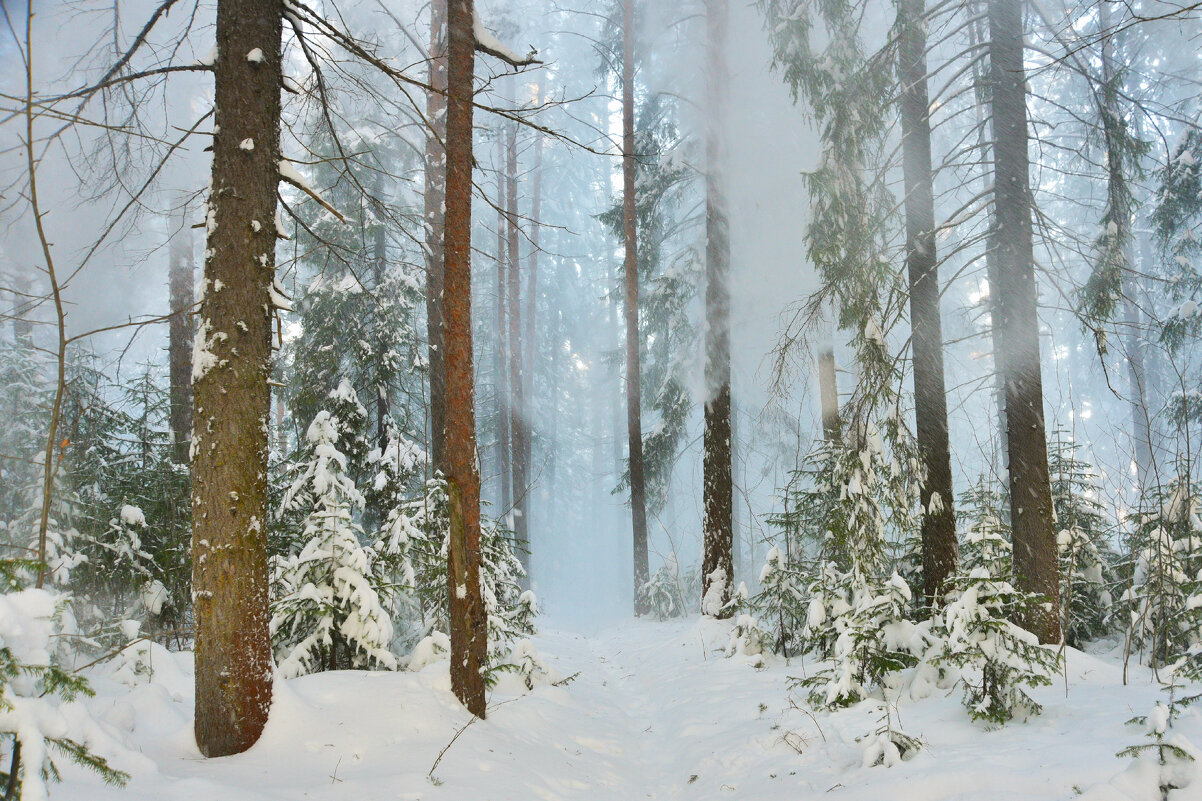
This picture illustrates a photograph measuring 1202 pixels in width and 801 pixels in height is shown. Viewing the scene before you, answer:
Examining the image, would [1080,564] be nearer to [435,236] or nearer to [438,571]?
[438,571]

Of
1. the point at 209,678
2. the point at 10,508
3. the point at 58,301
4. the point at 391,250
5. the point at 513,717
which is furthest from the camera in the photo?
the point at 391,250

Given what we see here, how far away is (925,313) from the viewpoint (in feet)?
23.4

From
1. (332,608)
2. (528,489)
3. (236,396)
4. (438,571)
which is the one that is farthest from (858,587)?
(236,396)

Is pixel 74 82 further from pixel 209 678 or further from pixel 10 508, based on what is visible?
pixel 10 508

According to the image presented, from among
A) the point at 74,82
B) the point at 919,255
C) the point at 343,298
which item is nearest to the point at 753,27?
the point at 919,255

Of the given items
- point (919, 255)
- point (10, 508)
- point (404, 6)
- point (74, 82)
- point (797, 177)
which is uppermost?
point (404, 6)

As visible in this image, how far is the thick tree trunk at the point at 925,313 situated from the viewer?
6949 mm

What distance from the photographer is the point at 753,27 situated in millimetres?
11609

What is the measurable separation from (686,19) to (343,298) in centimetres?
841

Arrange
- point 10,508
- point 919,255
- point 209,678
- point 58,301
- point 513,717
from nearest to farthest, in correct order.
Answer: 1. point 58,301
2. point 209,678
3. point 513,717
4. point 919,255
5. point 10,508

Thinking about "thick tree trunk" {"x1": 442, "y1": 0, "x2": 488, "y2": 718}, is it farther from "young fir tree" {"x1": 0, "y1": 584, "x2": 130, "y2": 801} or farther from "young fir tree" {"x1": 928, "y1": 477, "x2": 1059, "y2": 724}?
"young fir tree" {"x1": 928, "y1": 477, "x2": 1059, "y2": 724}

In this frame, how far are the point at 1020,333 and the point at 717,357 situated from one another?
5017 mm

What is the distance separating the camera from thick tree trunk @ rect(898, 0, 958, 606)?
274 inches

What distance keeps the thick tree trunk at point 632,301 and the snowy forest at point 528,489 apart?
133 millimetres
